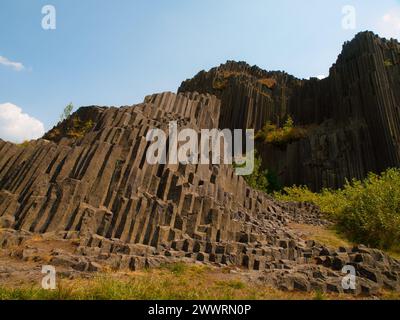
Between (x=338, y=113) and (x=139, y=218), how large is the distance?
2990 centimetres

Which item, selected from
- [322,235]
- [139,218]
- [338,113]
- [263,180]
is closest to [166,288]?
[139,218]

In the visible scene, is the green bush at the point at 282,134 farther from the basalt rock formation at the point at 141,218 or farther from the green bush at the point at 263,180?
the basalt rock formation at the point at 141,218

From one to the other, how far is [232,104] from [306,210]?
23.3m

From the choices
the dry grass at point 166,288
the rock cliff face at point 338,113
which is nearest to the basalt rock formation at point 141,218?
the dry grass at point 166,288

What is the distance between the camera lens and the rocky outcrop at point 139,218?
30.6 feet

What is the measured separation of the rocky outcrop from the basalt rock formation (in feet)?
0.10

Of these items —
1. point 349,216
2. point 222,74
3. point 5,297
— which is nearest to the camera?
point 5,297

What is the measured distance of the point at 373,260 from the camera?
33.6ft

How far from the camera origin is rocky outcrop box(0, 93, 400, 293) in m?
9.31

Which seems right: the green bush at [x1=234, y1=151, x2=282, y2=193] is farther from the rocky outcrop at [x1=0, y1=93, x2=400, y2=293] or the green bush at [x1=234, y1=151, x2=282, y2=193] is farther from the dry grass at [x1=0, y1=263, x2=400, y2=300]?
the dry grass at [x1=0, y1=263, x2=400, y2=300]

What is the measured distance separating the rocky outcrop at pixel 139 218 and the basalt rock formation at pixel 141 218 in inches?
1.2

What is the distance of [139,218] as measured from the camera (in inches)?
467
